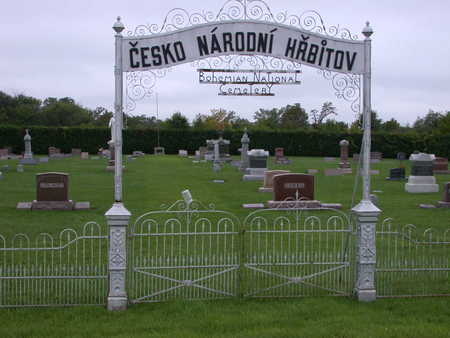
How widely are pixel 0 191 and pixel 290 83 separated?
1493cm

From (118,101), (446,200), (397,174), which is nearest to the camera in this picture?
(118,101)

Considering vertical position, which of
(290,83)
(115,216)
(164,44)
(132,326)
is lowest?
(132,326)

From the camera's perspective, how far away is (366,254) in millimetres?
7504

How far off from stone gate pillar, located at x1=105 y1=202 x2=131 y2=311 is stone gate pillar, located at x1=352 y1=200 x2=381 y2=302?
3.07 m

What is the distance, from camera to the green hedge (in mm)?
48094

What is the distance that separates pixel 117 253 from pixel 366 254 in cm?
326

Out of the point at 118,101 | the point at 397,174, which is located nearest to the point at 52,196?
the point at 118,101

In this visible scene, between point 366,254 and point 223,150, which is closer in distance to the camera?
point 366,254

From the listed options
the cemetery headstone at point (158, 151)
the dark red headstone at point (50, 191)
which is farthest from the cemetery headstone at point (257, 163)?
the cemetery headstone at point (158, 151)

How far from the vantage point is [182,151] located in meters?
48.0

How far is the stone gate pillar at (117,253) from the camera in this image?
23.2ft

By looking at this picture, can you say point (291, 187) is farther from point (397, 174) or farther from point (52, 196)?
point (397, 174)

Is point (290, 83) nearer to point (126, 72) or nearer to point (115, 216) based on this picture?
point (126, 72)

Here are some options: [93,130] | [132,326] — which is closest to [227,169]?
[93,130]
